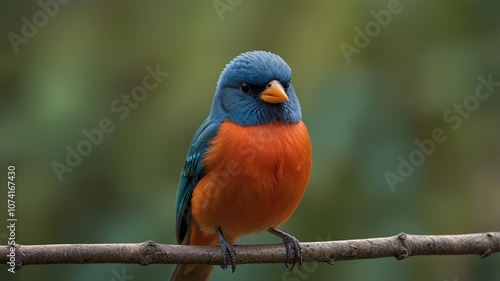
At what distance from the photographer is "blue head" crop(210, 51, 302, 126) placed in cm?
455

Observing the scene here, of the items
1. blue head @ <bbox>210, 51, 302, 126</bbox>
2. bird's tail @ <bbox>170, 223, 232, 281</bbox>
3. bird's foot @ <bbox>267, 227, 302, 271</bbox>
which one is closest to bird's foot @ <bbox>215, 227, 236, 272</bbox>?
bird's foot @ <bbox>267, 227, 302, 271</bbox>

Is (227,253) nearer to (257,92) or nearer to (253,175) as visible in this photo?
A: (253,175)

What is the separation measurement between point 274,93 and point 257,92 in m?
0.17

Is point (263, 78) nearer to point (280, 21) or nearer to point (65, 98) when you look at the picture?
point (280, 21)

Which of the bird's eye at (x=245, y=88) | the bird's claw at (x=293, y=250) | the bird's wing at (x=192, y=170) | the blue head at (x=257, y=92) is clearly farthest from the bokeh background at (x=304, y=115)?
the bird's eye at (x=245, y=88)

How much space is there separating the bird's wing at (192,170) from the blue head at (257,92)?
10 centimetres

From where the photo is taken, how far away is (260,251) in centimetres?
441

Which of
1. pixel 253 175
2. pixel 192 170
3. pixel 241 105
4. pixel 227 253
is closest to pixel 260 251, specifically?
pixel 227 253

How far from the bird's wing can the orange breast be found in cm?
5

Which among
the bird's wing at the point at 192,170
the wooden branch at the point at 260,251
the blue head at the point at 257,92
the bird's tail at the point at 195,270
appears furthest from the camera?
the bird's tail at the point at 195,270

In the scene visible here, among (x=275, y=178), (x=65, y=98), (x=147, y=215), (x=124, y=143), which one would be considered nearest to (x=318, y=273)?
(x=275, y=178)

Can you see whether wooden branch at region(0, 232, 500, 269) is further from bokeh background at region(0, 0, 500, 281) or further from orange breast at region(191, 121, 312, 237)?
bokeh background at region(0, 0, 500, 281)

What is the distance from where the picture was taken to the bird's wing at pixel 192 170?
15.3 ft

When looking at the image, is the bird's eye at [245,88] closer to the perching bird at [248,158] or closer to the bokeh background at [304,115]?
the perching bird at [248,158]
